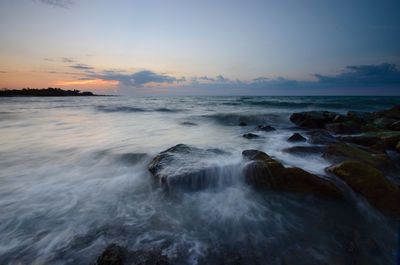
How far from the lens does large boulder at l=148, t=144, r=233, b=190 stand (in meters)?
4.91

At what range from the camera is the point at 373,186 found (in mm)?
4227

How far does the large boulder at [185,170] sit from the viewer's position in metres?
4.91

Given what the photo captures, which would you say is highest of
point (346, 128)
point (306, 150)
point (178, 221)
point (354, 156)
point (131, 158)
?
point (346, 128)

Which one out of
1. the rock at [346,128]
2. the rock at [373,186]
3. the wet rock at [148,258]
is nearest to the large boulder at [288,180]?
the rock at [373,186]

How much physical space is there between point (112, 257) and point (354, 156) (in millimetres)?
6031

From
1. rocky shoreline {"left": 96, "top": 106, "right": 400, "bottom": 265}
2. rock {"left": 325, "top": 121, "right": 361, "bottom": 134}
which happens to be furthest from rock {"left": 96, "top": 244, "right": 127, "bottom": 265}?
rock {"left": 325, "top": 121, "right": 361, "bottom": 134}

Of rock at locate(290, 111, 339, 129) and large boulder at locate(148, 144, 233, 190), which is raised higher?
rock at locate(290, 111, 339, 129)

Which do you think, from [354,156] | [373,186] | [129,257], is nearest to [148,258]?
[129,257]

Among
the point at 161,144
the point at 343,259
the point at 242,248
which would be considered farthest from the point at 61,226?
the point at 161,144

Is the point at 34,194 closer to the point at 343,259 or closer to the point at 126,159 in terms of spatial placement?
the point at 126,159

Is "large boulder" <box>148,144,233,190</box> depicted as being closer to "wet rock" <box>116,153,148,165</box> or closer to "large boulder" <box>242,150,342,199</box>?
"large boulder" <box>242,150,342,199</box>

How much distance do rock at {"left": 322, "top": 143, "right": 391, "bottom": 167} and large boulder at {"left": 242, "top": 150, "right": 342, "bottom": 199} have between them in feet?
6.76

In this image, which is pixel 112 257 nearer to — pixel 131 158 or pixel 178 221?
→ pixel 178 221

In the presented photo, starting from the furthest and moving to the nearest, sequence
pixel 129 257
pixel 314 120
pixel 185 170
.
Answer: pixel 314 120, pixel 185 170, pixel 129 257
